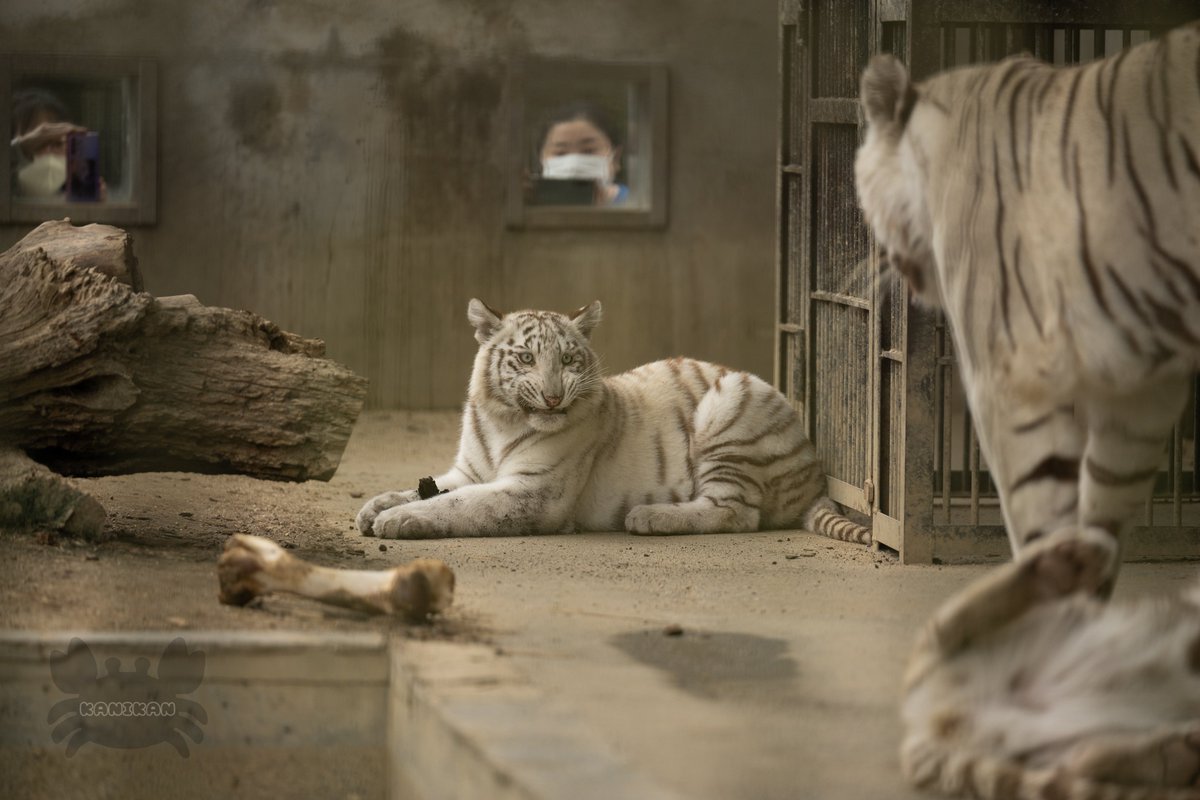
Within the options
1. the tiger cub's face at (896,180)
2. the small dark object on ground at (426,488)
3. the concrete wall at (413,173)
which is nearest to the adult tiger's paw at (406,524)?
the small dark object on ground at (426,488)

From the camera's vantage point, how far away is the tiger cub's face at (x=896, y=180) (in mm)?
3789

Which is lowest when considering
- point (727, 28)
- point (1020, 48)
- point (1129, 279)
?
point (1129, 279)

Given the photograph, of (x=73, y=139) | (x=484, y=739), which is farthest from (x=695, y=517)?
(x=73, y=139)

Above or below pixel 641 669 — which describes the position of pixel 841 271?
above

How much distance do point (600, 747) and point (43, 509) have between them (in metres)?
2.33

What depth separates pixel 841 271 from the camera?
226 inches

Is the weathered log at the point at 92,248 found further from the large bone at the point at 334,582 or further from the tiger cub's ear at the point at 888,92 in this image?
the tiger cub's ear at the point at 888,92

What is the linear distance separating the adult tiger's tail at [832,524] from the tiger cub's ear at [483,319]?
4.16 feet

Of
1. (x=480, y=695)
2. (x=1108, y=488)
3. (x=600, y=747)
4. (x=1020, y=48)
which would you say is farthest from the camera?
(x=1020, y=48)

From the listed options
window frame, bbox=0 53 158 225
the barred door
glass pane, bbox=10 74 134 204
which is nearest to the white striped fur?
the barred door

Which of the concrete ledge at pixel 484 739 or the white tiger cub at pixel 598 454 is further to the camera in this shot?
the white tiger cub at pixel 598 454

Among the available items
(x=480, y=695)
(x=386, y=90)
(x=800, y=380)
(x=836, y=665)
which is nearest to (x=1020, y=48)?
(x=800, y=380)

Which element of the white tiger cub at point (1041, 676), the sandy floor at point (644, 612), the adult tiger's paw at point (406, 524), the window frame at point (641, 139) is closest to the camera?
the white tiger cub at point (1041, 676)

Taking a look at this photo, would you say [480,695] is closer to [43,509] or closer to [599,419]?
[43,509]
